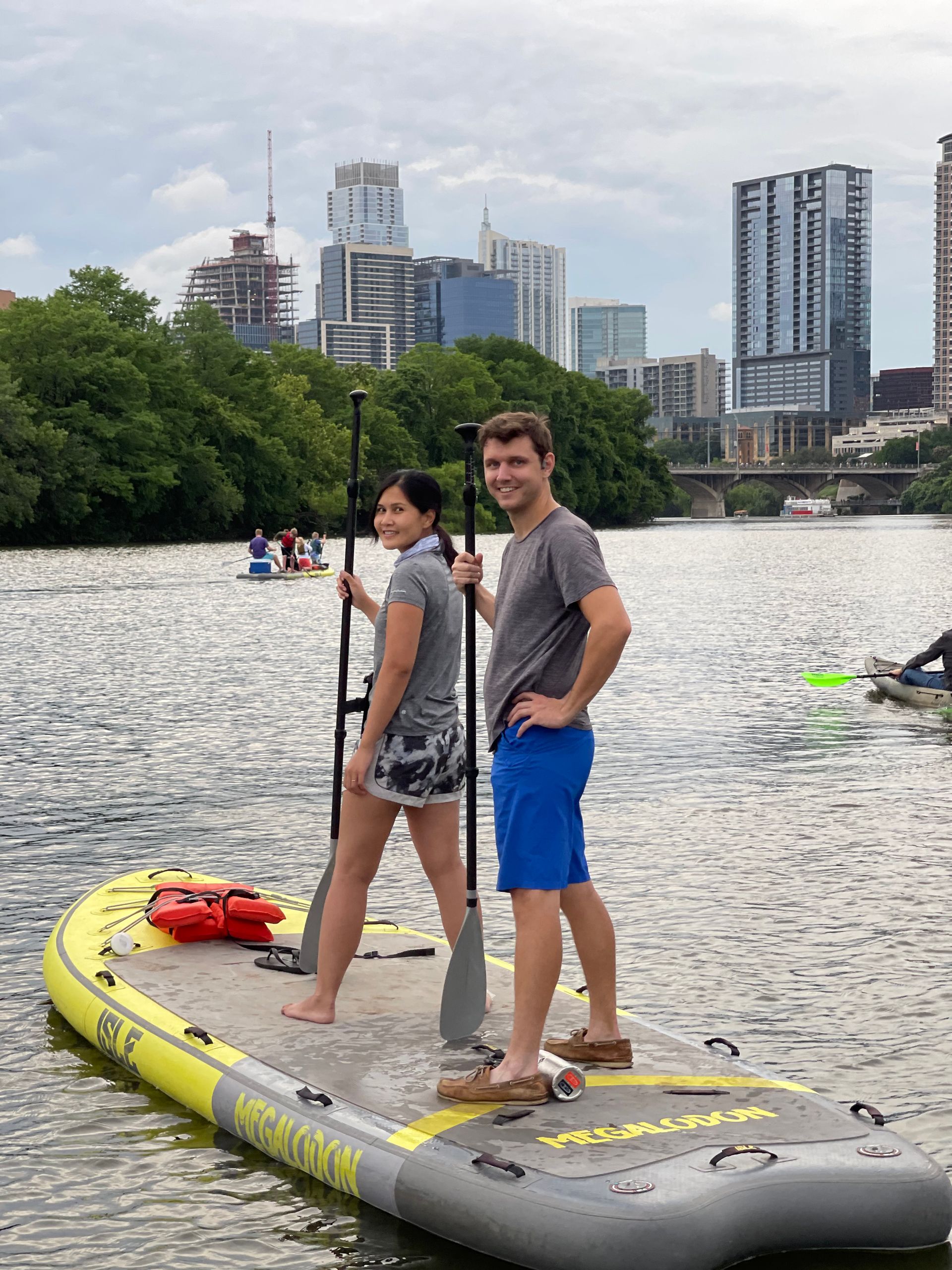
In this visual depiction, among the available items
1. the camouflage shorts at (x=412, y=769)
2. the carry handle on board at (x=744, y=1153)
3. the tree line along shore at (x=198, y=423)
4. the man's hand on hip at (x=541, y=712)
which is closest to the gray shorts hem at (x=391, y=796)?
the camouflage shorts at (x=412, y=769)

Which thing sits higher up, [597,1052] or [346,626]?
[346,626]

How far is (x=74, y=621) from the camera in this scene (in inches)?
1204

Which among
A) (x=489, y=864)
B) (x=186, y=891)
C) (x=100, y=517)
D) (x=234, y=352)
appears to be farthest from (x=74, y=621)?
(x=234, y=352)

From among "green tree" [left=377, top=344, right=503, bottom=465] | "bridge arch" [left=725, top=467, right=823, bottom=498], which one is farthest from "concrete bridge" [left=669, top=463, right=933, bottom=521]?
"green tree" [left=377, top=344, right=503, bottom=465]

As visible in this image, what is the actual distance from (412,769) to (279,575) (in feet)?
138

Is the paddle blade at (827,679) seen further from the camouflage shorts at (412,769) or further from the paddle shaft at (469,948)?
the paddle shaft at (469,948)

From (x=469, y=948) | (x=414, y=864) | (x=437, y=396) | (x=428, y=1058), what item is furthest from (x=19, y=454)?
(x=428, y=1058)

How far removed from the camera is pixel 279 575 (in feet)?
155

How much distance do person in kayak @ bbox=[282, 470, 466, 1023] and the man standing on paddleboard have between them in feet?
1.76

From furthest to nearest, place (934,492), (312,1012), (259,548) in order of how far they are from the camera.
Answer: (934,492) < (259,548) < (312,1012)

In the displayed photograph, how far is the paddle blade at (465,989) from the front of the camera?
5609 millimetres

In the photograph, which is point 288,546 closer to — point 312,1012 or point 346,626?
point 346,626

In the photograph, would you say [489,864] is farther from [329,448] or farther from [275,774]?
[329,448]

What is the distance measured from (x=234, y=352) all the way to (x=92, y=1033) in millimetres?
87775
